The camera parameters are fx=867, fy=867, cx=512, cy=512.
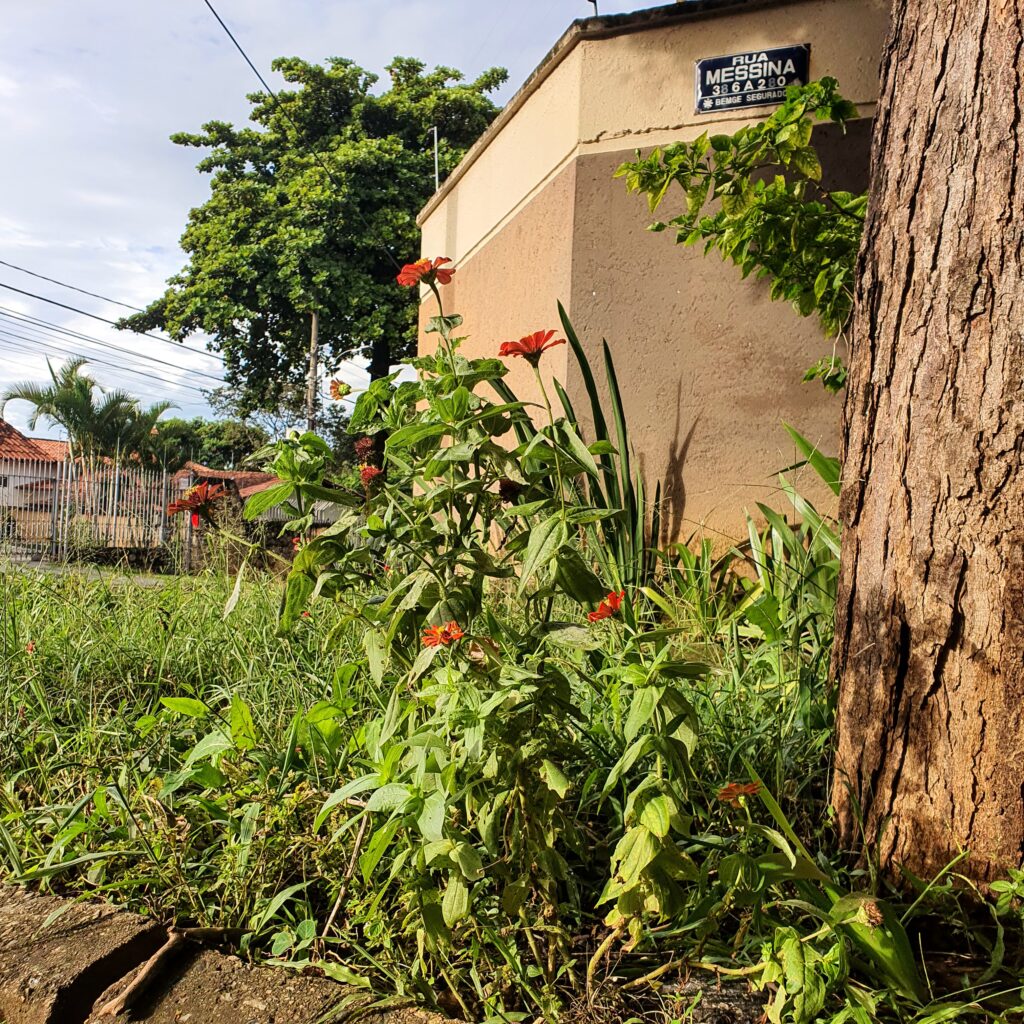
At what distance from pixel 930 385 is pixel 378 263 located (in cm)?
1898

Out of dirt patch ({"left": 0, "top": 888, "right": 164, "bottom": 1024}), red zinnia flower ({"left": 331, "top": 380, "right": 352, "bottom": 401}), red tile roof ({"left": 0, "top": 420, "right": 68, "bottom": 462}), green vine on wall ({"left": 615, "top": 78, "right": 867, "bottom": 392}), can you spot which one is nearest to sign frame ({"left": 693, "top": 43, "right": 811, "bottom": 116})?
green vine on wall ({"left": 615, "top": 78, "right": 867, "bottom": 392})

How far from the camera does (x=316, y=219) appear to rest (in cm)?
1869

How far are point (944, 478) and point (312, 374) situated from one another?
1840 cm

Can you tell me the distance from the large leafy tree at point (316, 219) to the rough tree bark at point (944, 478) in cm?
1714

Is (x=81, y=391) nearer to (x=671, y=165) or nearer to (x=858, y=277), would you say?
(x=671, y=165)

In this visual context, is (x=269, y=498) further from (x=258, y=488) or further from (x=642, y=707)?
(x=258, y=488)

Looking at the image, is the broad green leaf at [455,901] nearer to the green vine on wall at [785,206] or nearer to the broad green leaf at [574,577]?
the broad green leaf at [574,577]

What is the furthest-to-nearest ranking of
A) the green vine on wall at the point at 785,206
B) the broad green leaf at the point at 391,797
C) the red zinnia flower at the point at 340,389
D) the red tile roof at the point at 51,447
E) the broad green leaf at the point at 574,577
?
the red tile roof at the point at 51,447 < the green vine on wall at the point at 785,206 < the red zinnia flower at the point at 340,389 < the broad green leaf at the point at 574,577 < the broad green leaf at the point at 391,797

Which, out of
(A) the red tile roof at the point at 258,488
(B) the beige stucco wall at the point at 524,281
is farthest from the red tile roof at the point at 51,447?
(B) the beige stucco wall at the point at 524,281

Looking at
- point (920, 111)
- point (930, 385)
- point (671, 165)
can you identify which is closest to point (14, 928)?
point (930, 385)

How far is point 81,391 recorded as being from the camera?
62.4 ft

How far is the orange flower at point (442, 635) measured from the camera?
1353mm

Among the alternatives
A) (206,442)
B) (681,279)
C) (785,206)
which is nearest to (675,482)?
(681,279)

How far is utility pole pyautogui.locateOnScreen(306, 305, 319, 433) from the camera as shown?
1869 centimetres
